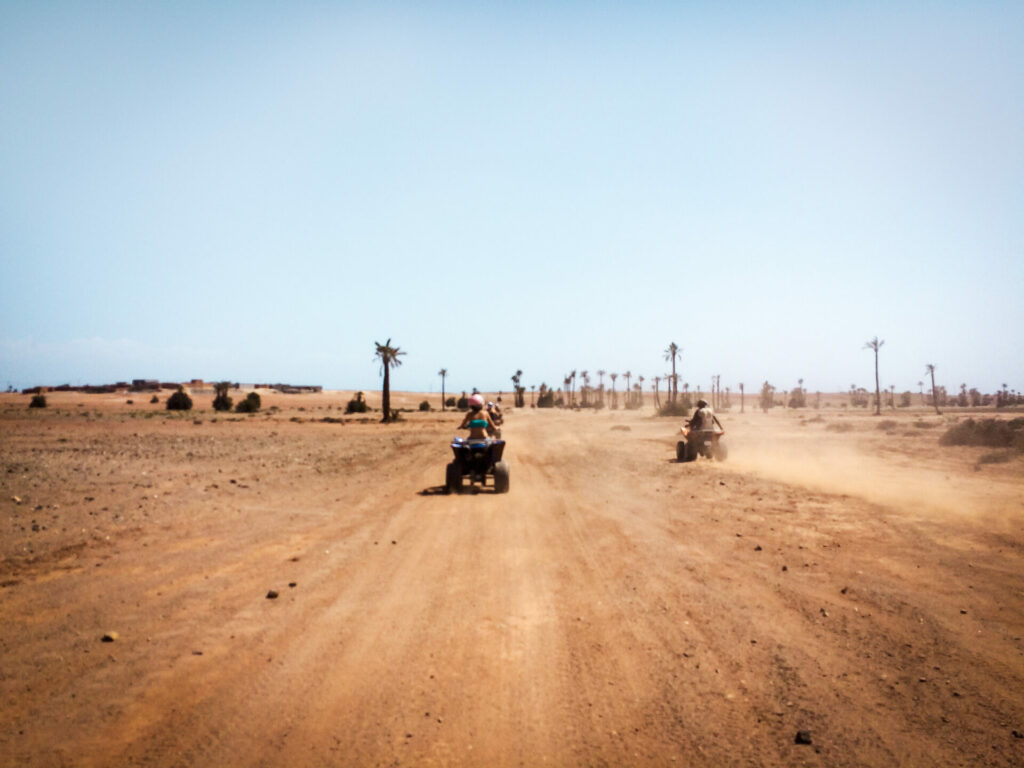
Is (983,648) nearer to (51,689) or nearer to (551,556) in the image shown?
(551,556)

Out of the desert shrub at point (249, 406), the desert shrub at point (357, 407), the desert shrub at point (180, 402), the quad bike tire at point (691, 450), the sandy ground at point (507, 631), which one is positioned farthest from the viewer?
the desert shrub at point (357, 407)

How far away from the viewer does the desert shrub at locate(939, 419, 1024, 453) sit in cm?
1991

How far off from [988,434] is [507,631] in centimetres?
2350

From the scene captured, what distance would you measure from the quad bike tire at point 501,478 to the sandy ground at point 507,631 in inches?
59.1

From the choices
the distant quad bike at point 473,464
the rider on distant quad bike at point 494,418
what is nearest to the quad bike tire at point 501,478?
the distant quad bike at point 473,464

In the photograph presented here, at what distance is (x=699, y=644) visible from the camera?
5.10 metres

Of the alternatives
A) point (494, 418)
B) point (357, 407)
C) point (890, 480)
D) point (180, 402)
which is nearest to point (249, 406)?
point (180, 402)

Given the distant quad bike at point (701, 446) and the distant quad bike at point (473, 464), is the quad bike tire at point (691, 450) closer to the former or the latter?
the distant quad bike at point (701, 446)

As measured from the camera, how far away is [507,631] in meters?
5.33

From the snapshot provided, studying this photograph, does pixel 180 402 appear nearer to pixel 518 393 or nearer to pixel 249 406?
pixel 249 406

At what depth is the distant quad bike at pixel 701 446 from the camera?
62.9 ft

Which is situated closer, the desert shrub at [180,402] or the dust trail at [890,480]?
the dust trail at [890,480]

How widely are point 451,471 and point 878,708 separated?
31.4 feet

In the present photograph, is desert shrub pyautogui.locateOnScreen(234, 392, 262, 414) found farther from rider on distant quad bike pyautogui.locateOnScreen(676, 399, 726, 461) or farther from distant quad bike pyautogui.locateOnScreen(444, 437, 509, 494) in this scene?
distant quad bike pyautogui.locateOnScreen(444, 437, 509, 494)
